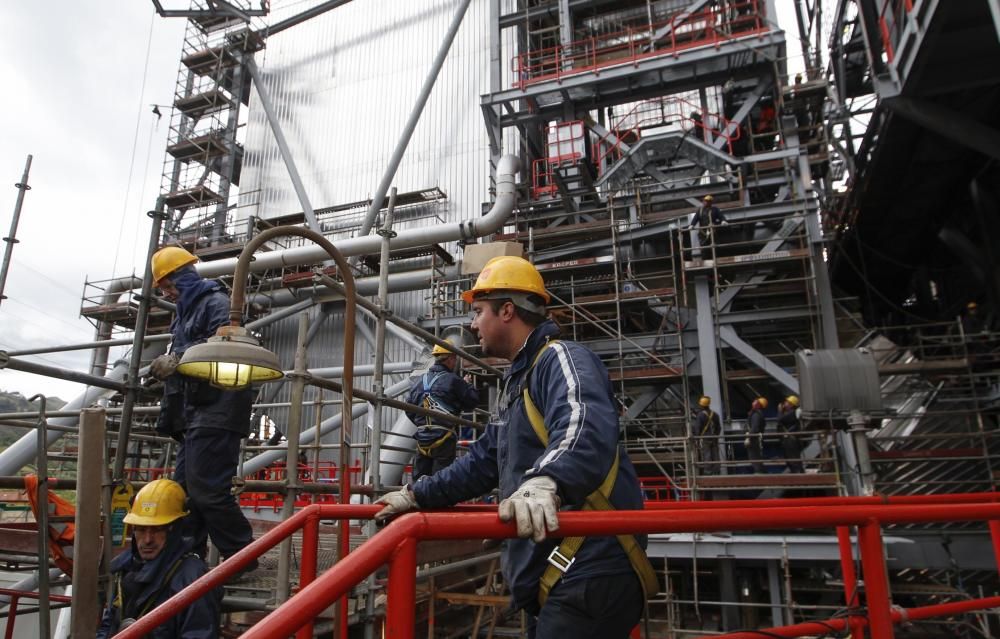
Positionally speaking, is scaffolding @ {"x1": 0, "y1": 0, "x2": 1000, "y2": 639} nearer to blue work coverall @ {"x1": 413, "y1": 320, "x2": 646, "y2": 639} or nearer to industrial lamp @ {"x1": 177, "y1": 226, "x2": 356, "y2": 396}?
industrial lamp @ {"x1": 177, "y1": 226, "x2": 356, "y2": 396}

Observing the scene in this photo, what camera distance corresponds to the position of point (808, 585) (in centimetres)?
943

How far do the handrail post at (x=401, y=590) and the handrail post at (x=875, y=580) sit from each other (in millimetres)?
1333

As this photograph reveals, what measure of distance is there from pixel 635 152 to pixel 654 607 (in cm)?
928

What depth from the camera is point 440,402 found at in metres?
6.52

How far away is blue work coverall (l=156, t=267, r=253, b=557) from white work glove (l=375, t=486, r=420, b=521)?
1.79 meters

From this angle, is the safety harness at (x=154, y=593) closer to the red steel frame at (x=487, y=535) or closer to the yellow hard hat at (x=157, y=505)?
the yellow hard hat at (x=157, y=505)

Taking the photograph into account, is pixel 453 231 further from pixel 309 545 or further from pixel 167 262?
pixel 309 545

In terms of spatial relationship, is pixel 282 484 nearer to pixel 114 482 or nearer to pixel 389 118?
pixel 114 482

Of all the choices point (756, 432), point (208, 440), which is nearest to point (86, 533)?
point (208, 440)

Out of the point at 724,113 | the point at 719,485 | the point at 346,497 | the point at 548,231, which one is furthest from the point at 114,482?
A: the point at 724,113

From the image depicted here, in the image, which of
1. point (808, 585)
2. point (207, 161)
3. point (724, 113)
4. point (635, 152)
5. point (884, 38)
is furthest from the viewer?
point (207, 161)

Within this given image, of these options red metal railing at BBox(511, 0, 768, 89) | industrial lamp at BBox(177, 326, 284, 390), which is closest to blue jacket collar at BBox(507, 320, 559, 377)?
industrial lamp at BBox(177, 326, 284, 390)

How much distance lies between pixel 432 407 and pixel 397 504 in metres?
4.13

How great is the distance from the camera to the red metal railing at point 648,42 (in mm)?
14086
